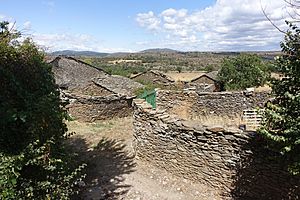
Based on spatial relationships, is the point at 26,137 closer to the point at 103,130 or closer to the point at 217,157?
the point at 217,157

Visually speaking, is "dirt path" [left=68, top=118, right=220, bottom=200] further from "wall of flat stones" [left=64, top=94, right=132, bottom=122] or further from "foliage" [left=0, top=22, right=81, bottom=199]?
"wall of flat stones" [left=64, top=94, right=132, bottom=122]

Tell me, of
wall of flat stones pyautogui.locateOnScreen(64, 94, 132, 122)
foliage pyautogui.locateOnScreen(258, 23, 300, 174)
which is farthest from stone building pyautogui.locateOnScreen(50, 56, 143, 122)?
foliage pyautogui.locateOnScreen(258, 23, 300, 174)

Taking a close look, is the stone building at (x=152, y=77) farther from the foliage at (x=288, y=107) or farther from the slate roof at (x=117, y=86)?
the foliage at (x=288, y=107)

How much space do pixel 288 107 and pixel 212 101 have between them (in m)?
9.94

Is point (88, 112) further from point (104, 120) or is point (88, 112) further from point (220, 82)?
point (220, 82)

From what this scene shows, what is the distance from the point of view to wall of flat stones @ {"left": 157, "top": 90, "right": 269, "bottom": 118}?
15.0 meters

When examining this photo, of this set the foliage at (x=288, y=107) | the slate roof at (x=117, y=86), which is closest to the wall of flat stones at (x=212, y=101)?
the slate roof at (x=117, y=86)

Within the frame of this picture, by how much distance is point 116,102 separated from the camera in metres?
15.9

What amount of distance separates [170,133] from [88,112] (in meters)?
7.41

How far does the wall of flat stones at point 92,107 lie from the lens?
50.4ft

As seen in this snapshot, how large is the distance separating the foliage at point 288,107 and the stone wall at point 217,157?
1.33m

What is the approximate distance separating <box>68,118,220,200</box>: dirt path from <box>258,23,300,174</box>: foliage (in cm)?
289

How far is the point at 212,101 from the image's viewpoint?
50.5 feet

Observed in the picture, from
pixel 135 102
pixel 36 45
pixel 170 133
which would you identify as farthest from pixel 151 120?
pixel 36 45
